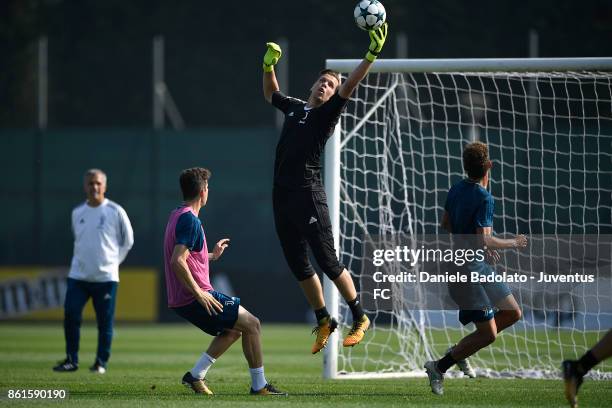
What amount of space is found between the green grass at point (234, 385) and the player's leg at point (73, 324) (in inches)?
8.0

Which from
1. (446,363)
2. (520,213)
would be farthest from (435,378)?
(520,213)

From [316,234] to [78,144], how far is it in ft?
54.4

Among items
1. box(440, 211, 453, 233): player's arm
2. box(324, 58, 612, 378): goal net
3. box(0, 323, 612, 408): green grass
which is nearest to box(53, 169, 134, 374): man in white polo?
box(0, 323, 612, 408): green grass

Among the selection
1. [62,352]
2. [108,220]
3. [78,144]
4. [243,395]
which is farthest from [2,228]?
[243,395]

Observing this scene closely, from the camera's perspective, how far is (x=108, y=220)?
41.7ft

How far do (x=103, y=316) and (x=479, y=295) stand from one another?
15.8 ft

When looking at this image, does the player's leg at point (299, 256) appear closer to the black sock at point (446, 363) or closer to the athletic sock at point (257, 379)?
the athletic sock at point (257, 379)

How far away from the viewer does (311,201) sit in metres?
9.55

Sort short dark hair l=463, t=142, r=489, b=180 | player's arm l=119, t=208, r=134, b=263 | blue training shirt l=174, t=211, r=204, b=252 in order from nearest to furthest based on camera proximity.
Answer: blue training shirt l=174, t=211, r=204, b=252 → short dark hair l=463, t=142, r=489, b=180 → player's arm l=119, t=208, r=134, b=263

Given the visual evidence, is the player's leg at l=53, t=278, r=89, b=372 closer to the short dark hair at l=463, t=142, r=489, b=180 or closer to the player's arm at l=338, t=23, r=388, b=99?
the player's arm at l=338, t=23, r=388, b=99

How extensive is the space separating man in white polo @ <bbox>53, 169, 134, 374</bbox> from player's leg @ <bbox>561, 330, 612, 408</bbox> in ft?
19.0

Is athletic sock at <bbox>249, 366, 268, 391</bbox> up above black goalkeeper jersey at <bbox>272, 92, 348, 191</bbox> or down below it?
below

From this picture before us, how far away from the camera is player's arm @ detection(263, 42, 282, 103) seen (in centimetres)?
1001

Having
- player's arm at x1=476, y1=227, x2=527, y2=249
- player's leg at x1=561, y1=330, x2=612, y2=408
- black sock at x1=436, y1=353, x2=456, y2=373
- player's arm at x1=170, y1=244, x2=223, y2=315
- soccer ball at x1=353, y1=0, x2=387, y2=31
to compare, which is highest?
soccer ball at x1=353, y1=0, x2=387, y2=31
